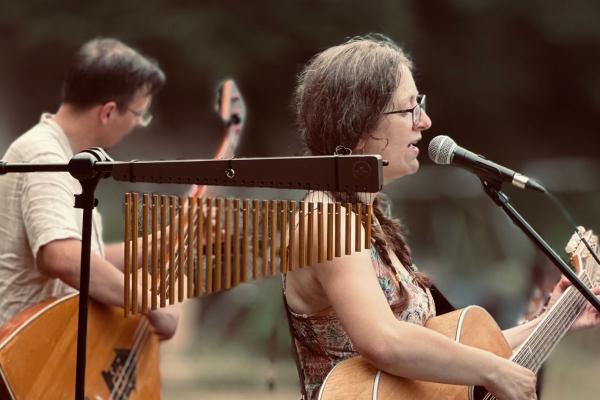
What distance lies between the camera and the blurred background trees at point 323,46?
6.45 meters

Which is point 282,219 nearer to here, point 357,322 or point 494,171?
point 357,322

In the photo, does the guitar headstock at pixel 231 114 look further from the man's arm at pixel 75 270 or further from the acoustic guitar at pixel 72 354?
the man's arm at pixel 75 270

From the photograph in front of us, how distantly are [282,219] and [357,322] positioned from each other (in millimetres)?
325

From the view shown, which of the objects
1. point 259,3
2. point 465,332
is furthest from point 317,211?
point 259,3

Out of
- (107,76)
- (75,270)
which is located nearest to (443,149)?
(75,270)

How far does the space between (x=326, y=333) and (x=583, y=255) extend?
0.79 metres

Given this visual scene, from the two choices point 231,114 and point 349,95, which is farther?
point 231,114

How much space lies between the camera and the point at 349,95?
2.43m

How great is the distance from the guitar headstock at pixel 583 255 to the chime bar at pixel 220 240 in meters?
0.81

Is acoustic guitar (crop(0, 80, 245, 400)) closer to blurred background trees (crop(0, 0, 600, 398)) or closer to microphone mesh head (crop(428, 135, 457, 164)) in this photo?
microphone mesh head (crop(428, 135, 457, 164))

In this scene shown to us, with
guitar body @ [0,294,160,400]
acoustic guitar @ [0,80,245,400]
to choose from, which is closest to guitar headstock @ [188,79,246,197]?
acoustic guitar @ [0,80,245,400]

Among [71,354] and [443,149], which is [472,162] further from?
[71,354]

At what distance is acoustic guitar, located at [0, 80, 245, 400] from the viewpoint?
8.66 feet

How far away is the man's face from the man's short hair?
0.02 m
